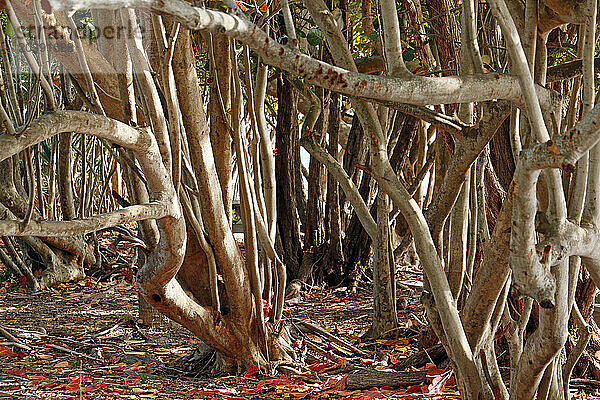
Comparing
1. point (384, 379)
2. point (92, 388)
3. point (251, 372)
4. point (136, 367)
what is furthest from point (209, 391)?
point (384, 379)

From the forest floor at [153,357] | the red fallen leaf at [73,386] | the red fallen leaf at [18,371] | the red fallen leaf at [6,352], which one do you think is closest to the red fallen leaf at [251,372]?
the forest floor at [153,357]

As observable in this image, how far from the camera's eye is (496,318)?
8.51ft

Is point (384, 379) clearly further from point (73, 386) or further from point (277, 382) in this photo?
point (73, 386)

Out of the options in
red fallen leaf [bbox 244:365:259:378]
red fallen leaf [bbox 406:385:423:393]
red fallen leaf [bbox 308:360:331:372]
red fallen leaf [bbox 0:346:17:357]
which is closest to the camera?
red fallen leaf [bbox 406:385:423:393]

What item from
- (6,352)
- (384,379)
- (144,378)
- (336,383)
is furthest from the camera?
(6,352)

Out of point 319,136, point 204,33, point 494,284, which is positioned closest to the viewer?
point 494,284

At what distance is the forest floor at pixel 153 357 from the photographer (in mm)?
3174

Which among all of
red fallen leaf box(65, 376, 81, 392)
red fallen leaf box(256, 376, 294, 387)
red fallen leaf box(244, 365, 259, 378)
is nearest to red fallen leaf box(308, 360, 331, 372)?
red fallen leaf box(256, 376, 294, 387)

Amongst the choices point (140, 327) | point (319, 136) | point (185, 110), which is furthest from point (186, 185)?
point (319, 136)

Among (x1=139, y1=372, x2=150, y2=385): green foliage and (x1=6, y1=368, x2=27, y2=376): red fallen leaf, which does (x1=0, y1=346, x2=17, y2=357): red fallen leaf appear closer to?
(x1=6, y1=368, x2=27, y2=376): red fallen leaf

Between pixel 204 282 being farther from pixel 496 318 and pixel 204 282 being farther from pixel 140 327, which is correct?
pixel 496 318

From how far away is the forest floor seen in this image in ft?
10.4

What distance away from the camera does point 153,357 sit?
406 centimetres

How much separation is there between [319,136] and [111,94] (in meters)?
3.02
